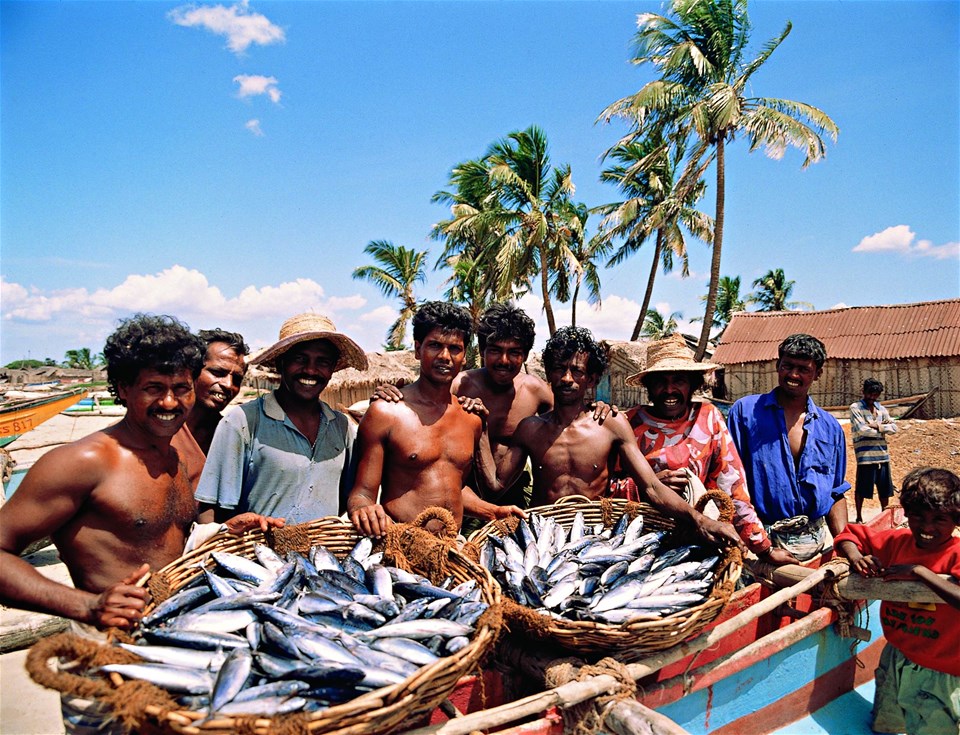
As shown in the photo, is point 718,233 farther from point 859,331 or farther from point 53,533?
point 53,533

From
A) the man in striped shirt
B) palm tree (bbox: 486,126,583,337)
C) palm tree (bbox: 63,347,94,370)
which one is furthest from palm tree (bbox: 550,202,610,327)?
palm tree (bbox: 63,347,94,370)

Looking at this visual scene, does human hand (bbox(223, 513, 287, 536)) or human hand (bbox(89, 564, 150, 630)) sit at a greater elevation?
human hand (bbox(223, 513, 287, 536))

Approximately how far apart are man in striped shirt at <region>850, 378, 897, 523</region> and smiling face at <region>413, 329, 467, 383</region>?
8804mm

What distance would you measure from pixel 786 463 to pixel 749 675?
154 centimetres

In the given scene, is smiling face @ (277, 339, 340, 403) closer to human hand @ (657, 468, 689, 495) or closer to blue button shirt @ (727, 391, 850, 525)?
human hand @ (657, 468, 689, 495)

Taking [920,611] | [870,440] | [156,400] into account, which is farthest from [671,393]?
[870,440]

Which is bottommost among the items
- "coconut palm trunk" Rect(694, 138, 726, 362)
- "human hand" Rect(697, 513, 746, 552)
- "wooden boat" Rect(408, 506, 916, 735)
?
"wooden boat" Rect(408, 506, 916, 735)

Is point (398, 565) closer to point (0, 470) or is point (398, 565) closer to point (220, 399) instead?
point (220, 399)

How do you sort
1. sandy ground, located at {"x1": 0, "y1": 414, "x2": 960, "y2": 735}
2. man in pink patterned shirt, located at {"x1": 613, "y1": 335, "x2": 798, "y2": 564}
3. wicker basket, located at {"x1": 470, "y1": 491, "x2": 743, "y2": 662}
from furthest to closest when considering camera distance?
sandy ground, located at {"x1": 0, "y1": 414, "x2": 960, "y2": 735} < man in pink patterned shirt, located at {"x1": 613, "y1": 335, "x2": 798, "y2": 564} < wicker basket, located at {"x1": 470, "y1": 491, "x2": 743, "y2": 662}

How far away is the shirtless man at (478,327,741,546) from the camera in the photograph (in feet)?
12.7

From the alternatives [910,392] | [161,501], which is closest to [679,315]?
[910,392]

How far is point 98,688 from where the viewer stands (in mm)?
1710

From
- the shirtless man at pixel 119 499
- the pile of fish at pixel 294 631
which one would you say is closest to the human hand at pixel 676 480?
the pile of fish at pixel 294 631

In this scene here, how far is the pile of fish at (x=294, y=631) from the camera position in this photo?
188 centimetres
